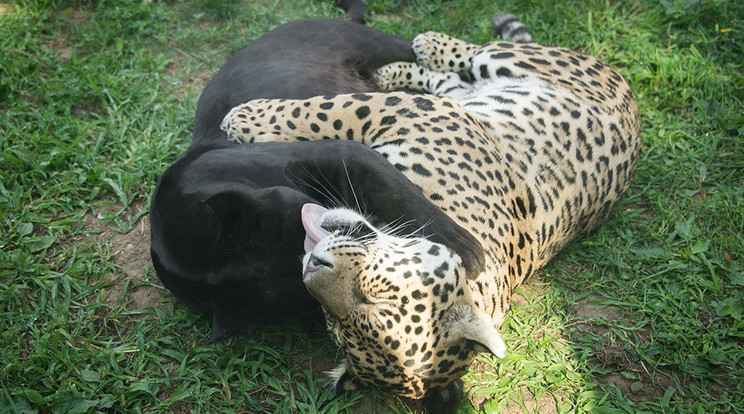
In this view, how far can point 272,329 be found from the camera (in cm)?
450

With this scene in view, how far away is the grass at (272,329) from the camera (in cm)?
420

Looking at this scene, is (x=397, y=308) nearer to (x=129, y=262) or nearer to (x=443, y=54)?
(x=129, y=262)

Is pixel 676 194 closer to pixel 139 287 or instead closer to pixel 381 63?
pixel 381 63

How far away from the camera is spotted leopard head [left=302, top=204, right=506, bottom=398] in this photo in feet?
11.0

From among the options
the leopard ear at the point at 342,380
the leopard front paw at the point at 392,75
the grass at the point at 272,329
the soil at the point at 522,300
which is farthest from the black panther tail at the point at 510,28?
the leopard ear at the point at 342,380

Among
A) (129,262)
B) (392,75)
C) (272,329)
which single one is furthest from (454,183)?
(129,262)

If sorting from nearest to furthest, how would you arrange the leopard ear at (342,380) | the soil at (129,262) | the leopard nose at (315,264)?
the leopard nose at (315,264)
the leopard ear at (342,380)
the soil at (129,262)

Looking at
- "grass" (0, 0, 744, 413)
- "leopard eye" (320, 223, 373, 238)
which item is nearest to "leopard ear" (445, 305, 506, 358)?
"leopard eye" (320, 223, 373, 238)

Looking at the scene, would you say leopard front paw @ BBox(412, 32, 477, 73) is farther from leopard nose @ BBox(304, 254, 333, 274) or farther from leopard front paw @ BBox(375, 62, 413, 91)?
leopard nose @ BBox(304, 254, 333, 274)

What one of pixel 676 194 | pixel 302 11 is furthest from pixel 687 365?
pixel 302 11

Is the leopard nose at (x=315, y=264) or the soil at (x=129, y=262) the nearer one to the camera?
the leopard nose at (x=315, y=264)

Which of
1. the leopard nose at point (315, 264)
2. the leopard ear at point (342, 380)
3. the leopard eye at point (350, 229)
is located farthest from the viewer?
the leopard ear at point (342, 380)

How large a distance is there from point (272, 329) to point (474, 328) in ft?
5.13

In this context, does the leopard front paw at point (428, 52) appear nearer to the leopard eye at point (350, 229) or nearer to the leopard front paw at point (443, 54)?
the leopard front paw at point (443, 54)
